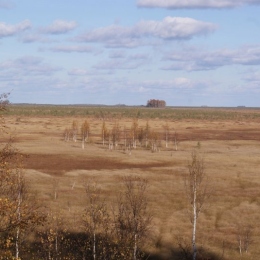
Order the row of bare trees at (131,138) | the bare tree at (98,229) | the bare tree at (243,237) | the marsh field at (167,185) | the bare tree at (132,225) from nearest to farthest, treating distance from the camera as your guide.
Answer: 1. the bare tree at (132,225)
2. the bare tree at (98,229)
3. the bare tree at (243,237)
4. the marsh field at (167,185)
5. the row of bare trees at (131,138)

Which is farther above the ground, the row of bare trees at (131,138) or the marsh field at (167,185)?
the row of bare trees at (131,138)

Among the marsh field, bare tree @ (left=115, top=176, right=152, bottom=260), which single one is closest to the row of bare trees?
the marsh field

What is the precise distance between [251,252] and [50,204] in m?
25.9

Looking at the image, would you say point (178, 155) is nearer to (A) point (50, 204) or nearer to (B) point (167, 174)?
(B) point (167, 174)

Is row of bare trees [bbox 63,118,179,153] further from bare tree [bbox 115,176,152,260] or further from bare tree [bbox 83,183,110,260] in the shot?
bare tree [bbox 115,176,152,260]

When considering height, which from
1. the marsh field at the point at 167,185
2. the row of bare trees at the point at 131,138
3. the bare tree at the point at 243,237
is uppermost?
the row of bare trees at the point at 131,138

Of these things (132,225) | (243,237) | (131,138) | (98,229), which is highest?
(131,138)

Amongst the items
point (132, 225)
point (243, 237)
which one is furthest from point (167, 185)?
point (132, 225)

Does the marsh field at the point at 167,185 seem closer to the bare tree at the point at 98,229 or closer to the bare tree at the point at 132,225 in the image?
the bare tree at the point at 98,229

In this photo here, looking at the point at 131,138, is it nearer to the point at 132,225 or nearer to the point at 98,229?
the point at 98,229

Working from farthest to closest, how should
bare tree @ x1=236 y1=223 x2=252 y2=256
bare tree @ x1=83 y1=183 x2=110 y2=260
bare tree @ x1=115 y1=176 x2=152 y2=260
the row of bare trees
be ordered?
the row of bare trees → bare tree @ x1=236 y1=223 x2=252 y2=256 → bare tree @ x1=83 y1=183 x2=110 y2=260 → bare tree @ x1=115 y1=176 x2=152 y2=260

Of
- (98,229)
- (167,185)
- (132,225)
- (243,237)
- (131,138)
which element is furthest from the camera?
(131,138)

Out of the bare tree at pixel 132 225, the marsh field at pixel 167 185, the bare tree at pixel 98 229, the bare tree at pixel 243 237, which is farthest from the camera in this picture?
the marsh field at pixel 167 185

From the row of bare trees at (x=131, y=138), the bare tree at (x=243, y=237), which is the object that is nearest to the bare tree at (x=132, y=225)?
the bare tree at (x=243, y=237)
